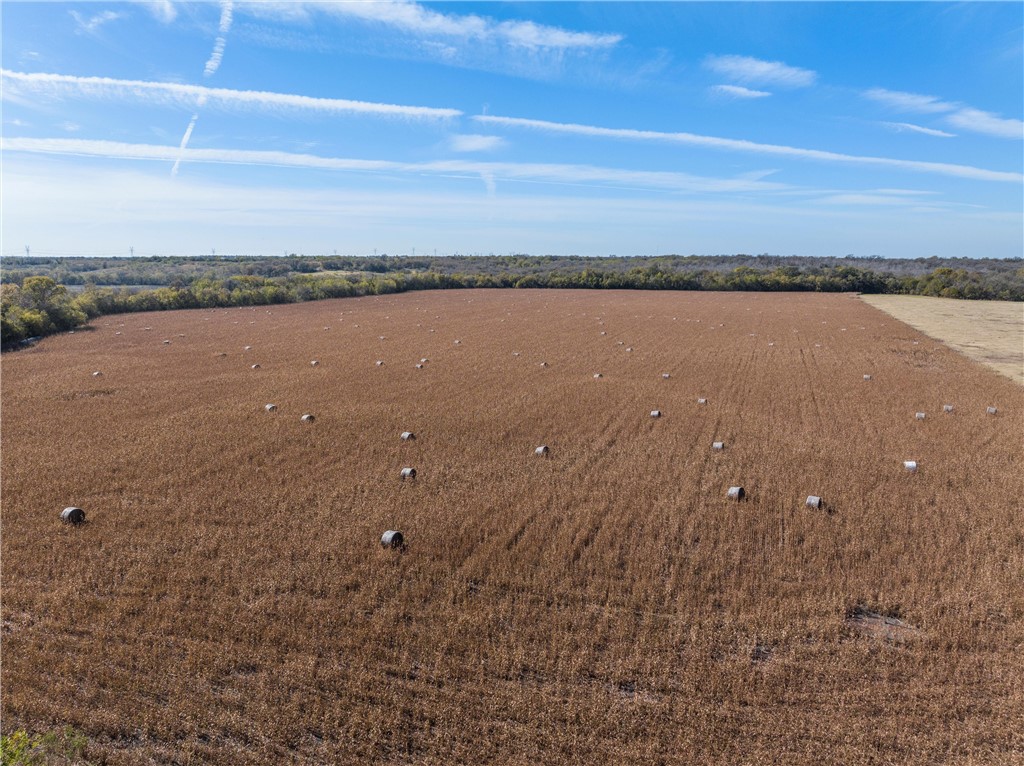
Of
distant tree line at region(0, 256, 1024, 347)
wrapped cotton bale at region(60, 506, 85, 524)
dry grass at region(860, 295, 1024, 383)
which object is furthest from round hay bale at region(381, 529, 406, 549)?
distant tree line at region(0, 256, 1024, 347)

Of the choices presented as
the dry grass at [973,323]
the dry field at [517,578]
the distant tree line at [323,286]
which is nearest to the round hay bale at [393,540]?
the dry field at [517,578]

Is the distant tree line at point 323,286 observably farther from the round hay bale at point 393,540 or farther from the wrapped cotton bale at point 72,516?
the round hay bale at point 393,540

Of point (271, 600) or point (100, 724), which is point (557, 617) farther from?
point (100, 724)

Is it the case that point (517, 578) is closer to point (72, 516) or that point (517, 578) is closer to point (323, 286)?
point (72, 516)

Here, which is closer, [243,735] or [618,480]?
[243,735]

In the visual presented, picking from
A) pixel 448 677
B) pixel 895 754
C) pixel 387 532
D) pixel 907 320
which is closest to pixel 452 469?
pixel 387 532

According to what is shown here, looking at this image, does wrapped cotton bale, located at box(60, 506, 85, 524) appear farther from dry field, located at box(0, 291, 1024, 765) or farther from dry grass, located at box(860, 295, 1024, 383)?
dry grass, located at box(860, 295, 1024, 383)
